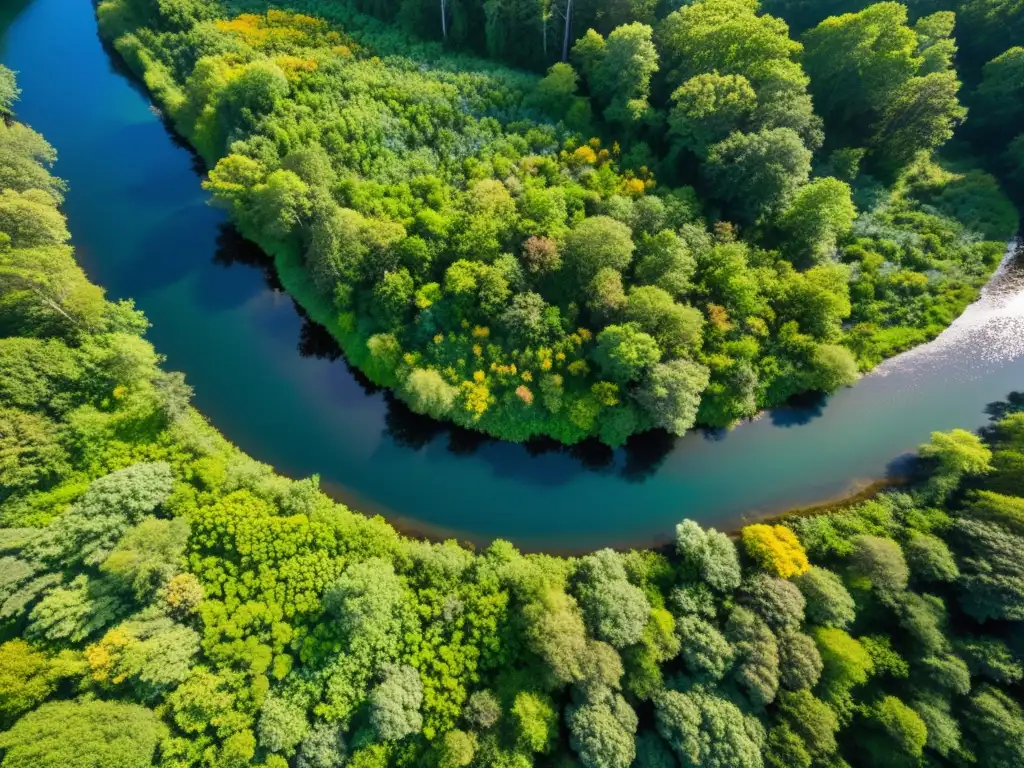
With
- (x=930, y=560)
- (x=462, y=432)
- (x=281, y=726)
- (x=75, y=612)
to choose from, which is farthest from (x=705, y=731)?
(x=75, y=612)

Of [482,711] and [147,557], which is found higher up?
[147,557]

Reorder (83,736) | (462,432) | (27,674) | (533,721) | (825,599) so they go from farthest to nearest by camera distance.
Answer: (462,432) → (825,599) → (533,721) → (27,674) → (83,736)

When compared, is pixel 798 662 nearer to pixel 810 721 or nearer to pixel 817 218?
pixel 810 721

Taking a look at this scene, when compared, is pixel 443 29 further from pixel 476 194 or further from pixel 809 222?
pixel 809 222

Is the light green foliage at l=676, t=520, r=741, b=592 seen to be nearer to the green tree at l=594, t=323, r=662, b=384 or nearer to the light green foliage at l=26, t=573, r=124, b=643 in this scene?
the green tree at l=594, t=323, r=662, b=384

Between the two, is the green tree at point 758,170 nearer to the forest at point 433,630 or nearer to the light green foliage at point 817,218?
the light green foliage at point 817,218

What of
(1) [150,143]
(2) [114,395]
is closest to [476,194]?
(2) [114,395]

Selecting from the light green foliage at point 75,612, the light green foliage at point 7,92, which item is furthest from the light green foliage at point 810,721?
the light green foliage at point 7,92
